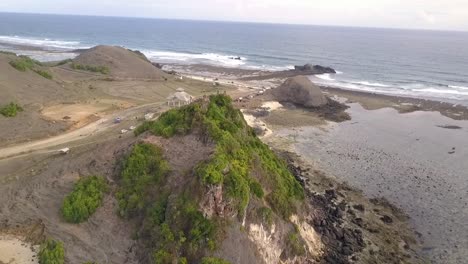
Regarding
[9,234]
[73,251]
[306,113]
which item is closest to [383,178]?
[306,113]

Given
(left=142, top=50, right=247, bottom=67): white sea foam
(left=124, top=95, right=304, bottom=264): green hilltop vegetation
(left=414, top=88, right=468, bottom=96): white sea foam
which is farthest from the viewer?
(left=142, top=50, right=247, bottom=67): white sea foam

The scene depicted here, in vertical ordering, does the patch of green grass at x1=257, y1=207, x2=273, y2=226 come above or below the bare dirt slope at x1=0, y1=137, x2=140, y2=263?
above

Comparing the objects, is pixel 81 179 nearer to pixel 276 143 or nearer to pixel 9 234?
pixel 9 234

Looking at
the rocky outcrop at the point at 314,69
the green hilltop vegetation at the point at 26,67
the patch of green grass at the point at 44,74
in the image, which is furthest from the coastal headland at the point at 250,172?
the rocky outcrop at the point at 314,69

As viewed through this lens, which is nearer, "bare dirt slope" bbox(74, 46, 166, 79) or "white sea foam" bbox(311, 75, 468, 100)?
"bare dirt slope" bbox(74, 46, 166, 79)

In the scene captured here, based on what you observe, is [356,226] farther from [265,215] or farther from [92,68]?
[92,68]

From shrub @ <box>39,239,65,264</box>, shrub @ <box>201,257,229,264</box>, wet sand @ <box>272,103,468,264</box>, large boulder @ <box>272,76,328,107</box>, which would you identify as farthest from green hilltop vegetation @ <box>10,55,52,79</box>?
shrub @ <box>201,257,229,264</box>

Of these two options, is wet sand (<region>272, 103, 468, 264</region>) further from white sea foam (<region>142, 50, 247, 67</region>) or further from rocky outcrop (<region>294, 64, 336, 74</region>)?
white sea foam (<region>142, 50, 247, 67</region>)
